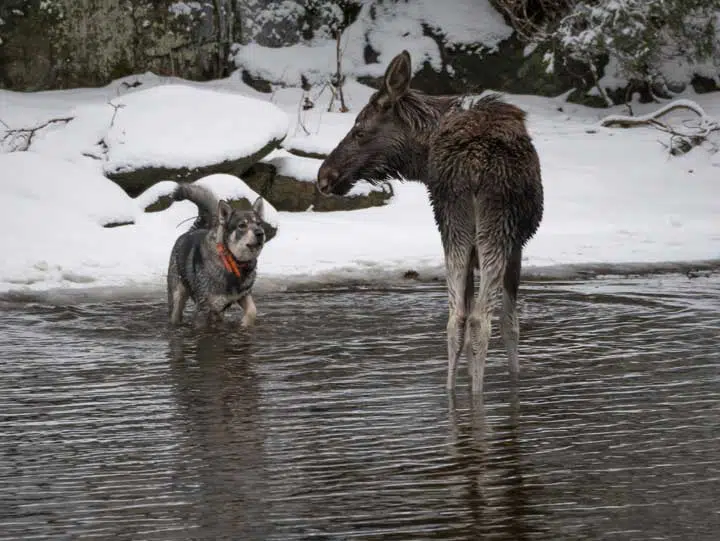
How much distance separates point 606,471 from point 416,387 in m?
2.14

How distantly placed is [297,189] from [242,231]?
5647 mm

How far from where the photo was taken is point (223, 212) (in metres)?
10.5

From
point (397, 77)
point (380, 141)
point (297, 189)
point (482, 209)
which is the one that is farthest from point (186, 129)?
point (482, 209)

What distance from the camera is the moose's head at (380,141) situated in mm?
8281

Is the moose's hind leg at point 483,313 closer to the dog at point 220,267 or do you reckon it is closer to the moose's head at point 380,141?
the moose's head at point 380,141

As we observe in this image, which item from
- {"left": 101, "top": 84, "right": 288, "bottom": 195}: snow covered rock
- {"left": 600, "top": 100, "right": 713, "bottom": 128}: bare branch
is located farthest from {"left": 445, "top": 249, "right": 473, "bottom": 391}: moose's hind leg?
{"left": 600, "top": 100, "right": 713, "bottom": 128}: bare branch

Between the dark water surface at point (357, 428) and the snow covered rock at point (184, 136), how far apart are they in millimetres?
4663

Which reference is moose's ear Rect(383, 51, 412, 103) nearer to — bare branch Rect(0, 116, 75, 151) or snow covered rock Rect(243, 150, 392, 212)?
snow covered rock Rect(243, 150, 392, 212)

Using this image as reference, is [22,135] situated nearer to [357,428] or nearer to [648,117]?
[648,117]

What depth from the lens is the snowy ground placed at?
1305 cm

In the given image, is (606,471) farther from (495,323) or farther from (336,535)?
(495,323)

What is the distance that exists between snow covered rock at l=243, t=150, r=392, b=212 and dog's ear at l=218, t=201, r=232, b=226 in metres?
5.34

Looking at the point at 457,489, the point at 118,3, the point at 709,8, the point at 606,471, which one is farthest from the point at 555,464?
the point at 118,3

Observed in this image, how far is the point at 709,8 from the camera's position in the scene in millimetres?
18547
